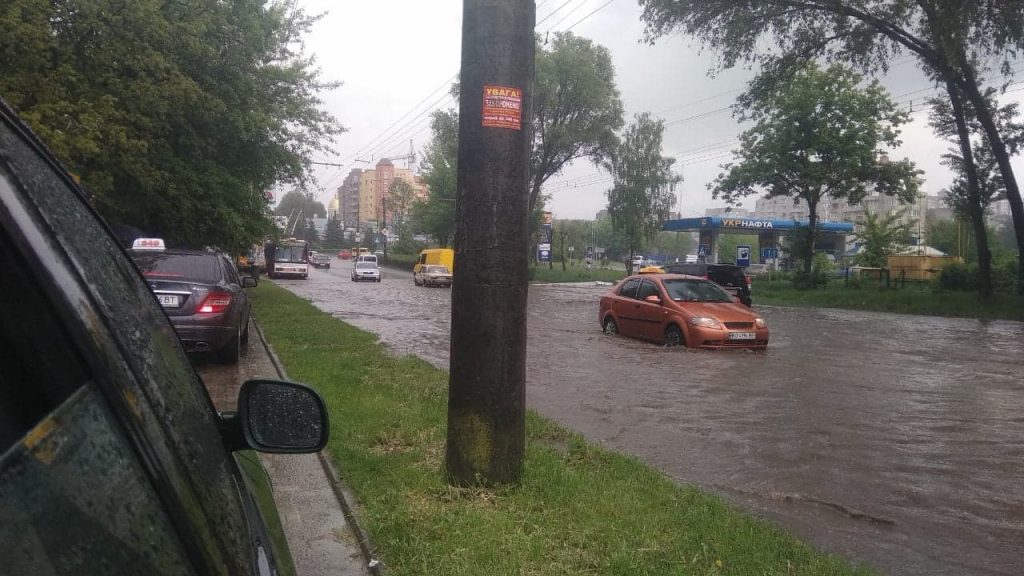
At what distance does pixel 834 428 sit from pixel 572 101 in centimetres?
3882

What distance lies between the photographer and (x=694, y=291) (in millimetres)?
13781

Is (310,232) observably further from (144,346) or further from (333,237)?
(144,346)

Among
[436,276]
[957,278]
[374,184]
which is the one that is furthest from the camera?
[374,184]

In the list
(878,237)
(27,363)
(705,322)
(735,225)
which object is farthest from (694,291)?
(878,237)

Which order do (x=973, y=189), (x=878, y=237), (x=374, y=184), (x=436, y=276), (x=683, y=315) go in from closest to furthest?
(x=683, y=315)
(x=973, y=189)
(x=436, y=276)
(x=878, y=237)
(x=374, y=184)

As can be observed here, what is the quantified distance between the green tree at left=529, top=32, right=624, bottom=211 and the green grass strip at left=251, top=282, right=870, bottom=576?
3887 cm

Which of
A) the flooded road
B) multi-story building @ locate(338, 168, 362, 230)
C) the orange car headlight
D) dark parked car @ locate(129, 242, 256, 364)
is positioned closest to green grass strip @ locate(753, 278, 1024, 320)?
the flooded road

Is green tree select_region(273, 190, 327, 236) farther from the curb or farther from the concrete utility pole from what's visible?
the concrete utility pole

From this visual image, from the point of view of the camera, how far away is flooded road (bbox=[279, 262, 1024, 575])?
4691 mm

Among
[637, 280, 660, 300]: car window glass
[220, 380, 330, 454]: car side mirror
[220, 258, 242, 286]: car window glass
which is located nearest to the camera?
[220, 380, 330, 454]: car side mirror

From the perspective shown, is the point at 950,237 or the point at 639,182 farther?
the point at 950,237

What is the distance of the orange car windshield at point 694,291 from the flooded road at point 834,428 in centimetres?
125

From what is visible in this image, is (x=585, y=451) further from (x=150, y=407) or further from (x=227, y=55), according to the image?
(x=227, y=55)

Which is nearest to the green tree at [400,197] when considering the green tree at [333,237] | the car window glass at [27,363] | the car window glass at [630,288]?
the green tree at [333,237]
